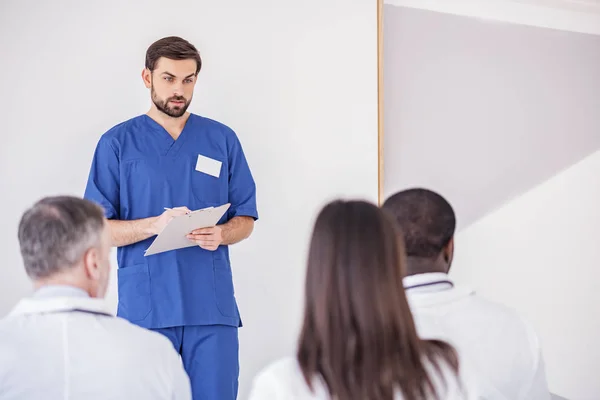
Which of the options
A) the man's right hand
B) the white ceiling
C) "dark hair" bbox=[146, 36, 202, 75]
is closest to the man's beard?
"dark hair" bbox=[146, 36, 202, 75]

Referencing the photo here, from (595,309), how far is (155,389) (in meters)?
3.47

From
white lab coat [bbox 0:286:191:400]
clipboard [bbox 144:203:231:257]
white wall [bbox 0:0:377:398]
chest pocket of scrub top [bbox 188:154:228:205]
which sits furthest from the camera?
white wall [bbox 0:0:377:398]

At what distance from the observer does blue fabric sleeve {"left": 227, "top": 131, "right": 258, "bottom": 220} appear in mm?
3031

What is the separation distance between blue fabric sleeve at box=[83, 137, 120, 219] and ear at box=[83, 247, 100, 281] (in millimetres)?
1238

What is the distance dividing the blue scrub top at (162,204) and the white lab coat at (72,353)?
1219mm

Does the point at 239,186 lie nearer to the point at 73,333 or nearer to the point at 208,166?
the point at 208,166

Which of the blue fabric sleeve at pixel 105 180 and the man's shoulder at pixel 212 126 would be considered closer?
the blue fabric sleeve at pixel 105 180

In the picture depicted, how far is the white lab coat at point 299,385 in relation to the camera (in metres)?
1.38

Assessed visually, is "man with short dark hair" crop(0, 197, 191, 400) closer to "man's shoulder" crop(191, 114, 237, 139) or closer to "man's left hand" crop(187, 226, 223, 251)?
"man's left hand" crop(187, 226, 223, 251)

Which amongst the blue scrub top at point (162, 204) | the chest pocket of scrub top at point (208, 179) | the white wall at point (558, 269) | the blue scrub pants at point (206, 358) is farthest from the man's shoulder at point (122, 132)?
the white wall at point (558, 269)

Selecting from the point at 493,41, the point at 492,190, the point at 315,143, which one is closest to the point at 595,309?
the point at 492,190

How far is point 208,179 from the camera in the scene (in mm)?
2953

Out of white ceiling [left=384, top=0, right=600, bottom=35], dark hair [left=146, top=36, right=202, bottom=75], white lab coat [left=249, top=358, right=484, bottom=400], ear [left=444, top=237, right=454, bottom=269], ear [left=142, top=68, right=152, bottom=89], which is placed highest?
white ceiling [left=384, top=0, right=600, bottom=35]

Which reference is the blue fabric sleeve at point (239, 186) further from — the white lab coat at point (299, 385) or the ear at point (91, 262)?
the white lab coat at point (299, 385)
